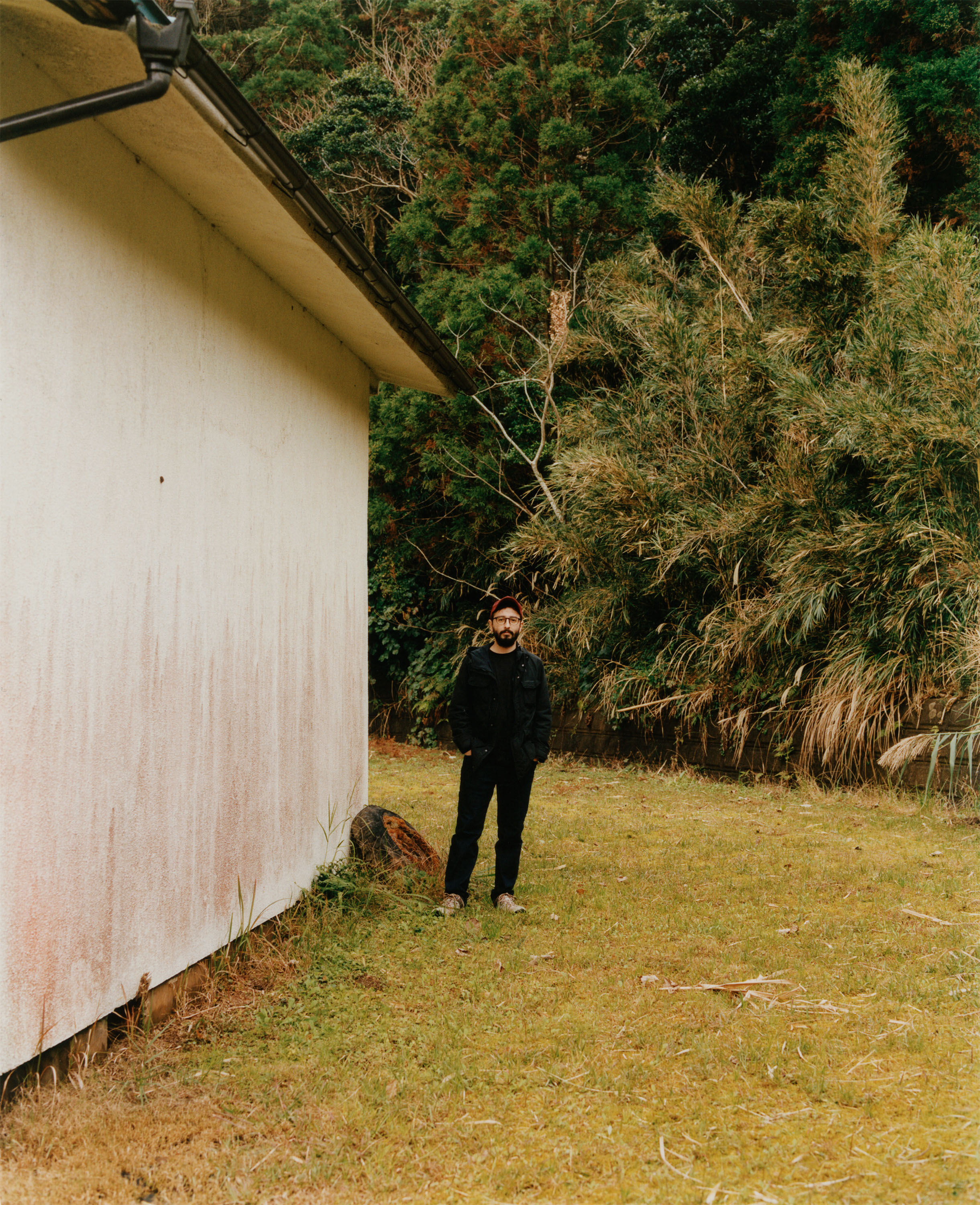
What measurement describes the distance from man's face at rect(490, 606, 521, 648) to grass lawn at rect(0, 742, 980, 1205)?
1469mm

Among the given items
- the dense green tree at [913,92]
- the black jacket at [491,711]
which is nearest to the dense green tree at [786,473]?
the dense green tree at [913,92]

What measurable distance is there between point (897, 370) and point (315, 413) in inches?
239

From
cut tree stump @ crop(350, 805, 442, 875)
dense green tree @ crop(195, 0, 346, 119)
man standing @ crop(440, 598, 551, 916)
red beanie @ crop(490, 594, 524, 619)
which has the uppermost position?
dense green tree @ crop(195, 0, 346, 119)

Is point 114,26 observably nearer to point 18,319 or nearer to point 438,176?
point 18,319

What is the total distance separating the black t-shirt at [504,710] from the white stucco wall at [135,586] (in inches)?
40.0

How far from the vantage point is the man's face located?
5.30m

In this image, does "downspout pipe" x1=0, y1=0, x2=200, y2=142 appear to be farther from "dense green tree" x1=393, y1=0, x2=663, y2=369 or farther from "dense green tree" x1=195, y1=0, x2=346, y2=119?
"dense green tree" x1=195, y1=0, x2=346, y2=119

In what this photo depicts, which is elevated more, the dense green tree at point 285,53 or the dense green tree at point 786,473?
the dense green tree at point 285,53

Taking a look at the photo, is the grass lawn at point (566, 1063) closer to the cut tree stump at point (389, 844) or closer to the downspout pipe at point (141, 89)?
the cut tree stump at point (389, 844)

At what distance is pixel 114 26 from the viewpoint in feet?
8.79

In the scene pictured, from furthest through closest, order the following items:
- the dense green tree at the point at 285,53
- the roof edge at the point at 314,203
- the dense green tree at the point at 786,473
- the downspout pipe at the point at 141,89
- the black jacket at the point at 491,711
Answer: the dense green tree at the point at 285,53 < the dense green tree at the point at 786,473 < the black jacket at the point at 491,711 < the roof edge at the point at 314,203 < the downspout pipe at the point at 141,89

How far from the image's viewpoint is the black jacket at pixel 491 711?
5246 mm

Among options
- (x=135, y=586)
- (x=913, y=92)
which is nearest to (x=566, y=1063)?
(x=135, y=586)

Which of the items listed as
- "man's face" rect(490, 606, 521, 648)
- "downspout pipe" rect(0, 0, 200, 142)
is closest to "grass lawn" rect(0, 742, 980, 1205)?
"man's face" rect(490, 606, 521, 648)
